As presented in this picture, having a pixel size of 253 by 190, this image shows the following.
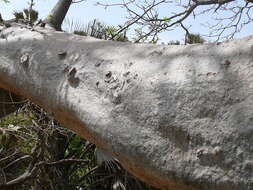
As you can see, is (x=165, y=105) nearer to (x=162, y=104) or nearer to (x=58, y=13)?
(x=162, y=104)

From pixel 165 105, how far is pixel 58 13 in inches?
57.2

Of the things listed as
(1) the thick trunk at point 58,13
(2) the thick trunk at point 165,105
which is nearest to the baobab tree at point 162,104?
(2) the thick trunk at point 165,105

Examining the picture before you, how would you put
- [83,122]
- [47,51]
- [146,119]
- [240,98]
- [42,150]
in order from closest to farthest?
1. [240,98]
2. [146,119]
3. [83,122]
4. [47,51]
5. [42,150]

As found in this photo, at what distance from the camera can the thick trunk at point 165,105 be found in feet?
2.85

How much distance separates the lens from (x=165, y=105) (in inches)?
39.8

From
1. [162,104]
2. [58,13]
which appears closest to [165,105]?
[162,104]

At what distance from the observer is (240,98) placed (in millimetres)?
884

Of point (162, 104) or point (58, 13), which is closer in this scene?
point (162, 104)

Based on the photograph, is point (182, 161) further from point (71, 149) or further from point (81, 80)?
point (71, 149)

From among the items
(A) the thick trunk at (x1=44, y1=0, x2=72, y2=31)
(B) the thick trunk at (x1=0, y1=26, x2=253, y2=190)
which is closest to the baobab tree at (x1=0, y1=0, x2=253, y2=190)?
(B) the thick trunk at (x1=0, y1=26, x2=253, y2=190)

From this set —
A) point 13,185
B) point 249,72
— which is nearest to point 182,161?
point 249,72

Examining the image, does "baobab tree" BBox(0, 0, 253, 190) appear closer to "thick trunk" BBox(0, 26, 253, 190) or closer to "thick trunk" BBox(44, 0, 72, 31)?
"thick trunk" BBox(0, 26, 253, 190)

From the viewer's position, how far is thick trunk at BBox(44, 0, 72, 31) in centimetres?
217

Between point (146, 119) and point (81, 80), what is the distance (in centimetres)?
36
